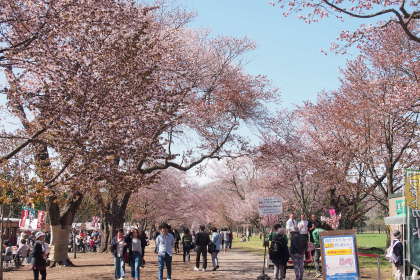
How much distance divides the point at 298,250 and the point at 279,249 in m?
0.62

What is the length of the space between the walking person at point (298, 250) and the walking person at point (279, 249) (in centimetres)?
34

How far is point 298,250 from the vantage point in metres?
12.6

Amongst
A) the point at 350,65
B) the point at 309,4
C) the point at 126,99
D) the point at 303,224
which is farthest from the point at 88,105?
the point at 350,65

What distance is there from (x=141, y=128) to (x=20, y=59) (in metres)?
4.43

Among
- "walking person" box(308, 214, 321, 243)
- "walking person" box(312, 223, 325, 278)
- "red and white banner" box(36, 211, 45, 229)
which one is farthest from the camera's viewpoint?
"red and white banner" box(36, 211, 45, 229)

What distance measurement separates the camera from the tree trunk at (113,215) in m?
25.0

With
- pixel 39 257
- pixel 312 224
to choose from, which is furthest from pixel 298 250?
pixel 39 257

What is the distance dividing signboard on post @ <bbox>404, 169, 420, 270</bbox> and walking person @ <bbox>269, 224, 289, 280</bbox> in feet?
11.6

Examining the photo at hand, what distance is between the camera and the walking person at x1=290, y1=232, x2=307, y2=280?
1257cm

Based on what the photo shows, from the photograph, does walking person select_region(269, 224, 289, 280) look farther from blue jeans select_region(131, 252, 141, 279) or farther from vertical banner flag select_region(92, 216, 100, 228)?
vertical banner flag select_region(92, 216, 100, 228)

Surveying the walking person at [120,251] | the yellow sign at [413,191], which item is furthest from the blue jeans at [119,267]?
the yellow sign at [413,191]

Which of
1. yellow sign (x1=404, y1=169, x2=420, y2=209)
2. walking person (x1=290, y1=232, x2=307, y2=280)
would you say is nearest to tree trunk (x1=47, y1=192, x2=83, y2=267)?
walking person (x1=290, y1=232, x2=307, y2=280)

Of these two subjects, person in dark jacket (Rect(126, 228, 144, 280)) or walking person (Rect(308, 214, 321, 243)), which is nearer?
person in dark jacket (Rect(126, 228, 144, 280))

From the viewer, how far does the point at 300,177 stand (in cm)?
2925
